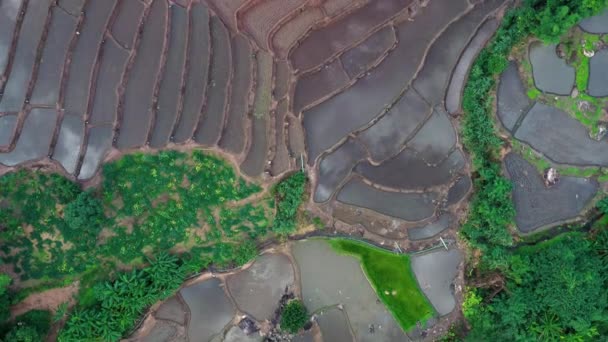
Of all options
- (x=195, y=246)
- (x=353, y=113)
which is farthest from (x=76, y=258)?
(x=353, y=113)

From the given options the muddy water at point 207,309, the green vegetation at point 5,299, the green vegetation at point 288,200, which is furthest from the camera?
the muddy water at point 207,309

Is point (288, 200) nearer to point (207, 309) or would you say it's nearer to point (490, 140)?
point (207, 309)

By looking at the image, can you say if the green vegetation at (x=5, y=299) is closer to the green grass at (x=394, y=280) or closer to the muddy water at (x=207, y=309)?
the muddy water at (x=207, y=309)

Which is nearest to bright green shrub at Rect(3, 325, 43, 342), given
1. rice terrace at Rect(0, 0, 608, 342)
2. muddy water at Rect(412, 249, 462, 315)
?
rice terrace at Rect(0, 0, 608, 342)

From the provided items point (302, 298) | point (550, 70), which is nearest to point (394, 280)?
point (302, 298)

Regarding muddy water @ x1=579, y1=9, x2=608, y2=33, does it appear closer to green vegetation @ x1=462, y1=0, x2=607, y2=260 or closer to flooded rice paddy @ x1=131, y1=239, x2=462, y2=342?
green vegetation @ x1=462, y1=0, x2=607, y2=260

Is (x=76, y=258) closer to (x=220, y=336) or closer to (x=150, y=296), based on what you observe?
(x=150, y=296)

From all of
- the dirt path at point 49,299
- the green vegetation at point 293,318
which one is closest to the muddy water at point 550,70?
the green vegetation at point 293,318
